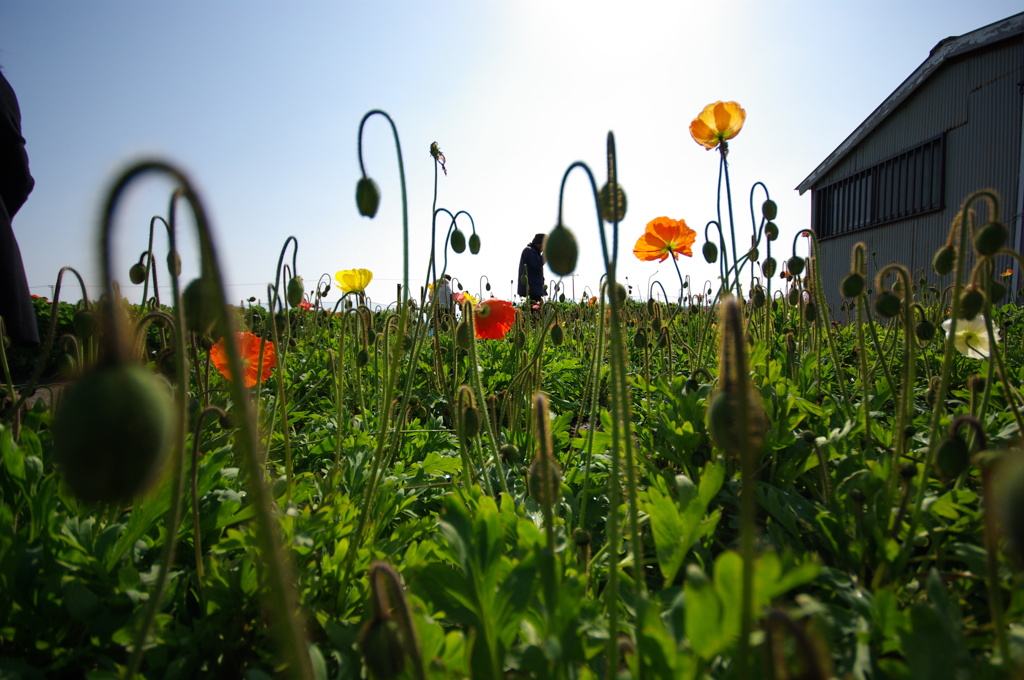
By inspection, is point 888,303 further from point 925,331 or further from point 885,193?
point 885,193

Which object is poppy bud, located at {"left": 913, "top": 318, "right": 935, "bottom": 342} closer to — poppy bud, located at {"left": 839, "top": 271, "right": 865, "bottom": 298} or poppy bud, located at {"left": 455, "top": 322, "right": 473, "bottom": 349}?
poppy bud, located at {"left": 839, "top": 271, "right": 865, "bottom": 298}

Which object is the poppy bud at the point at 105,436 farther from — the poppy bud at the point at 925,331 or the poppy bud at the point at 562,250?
the poppy bud at the point at 925,331

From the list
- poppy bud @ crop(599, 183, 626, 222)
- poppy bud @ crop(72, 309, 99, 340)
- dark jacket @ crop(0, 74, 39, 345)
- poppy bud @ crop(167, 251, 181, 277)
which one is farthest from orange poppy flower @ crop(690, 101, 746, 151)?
dark jacket @ crop(0, 74, 39, 345)

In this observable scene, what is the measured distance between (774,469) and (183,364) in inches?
54.3

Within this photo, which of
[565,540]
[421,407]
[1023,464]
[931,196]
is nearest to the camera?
[1023,464]

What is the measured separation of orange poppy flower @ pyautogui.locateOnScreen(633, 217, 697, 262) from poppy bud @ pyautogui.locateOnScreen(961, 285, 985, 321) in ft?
4.82

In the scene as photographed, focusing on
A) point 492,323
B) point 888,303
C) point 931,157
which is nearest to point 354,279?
point 492,323

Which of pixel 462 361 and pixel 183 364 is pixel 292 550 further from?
pixel 462 361

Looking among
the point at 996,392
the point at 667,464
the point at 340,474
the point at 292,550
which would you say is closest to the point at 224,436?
the point at 340,474

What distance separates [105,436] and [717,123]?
6.61 ft

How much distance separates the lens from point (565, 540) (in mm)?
915

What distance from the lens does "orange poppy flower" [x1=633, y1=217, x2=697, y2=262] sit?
2.57 m

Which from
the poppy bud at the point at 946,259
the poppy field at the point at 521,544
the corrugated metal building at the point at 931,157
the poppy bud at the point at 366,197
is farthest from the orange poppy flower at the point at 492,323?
the corrugated metal building at the point at 931,157

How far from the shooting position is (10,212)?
2.78 meters
